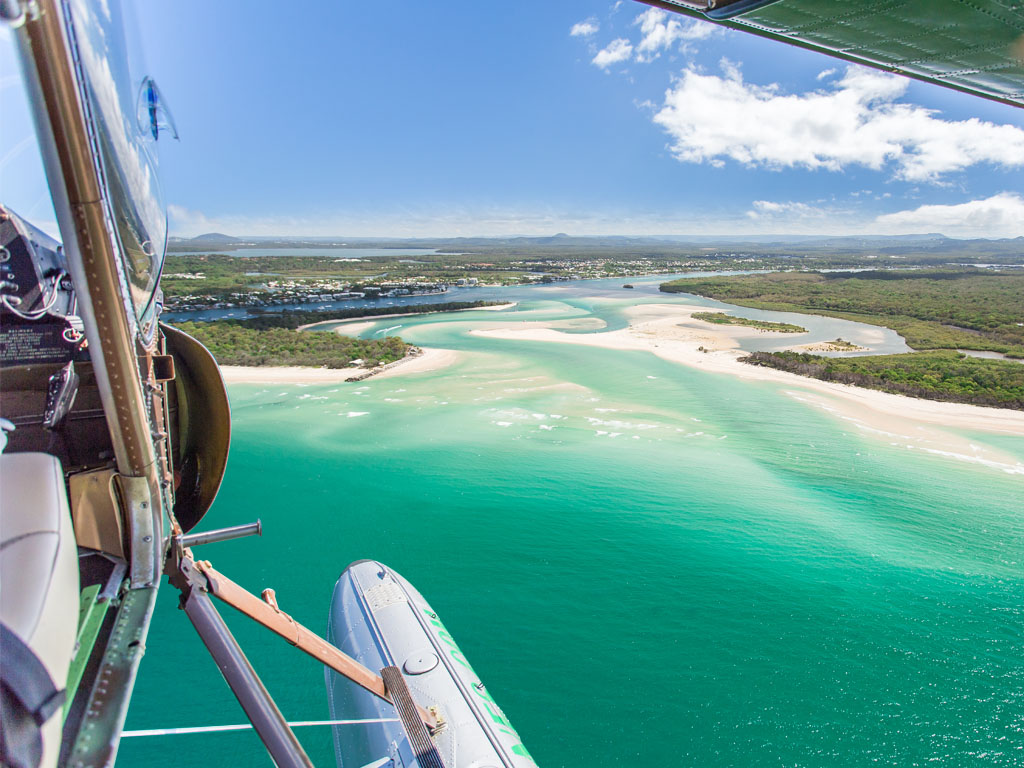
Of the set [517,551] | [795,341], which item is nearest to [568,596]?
[517,551]

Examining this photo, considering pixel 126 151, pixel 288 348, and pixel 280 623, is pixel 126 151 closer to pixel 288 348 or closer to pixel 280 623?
pixel 280 623

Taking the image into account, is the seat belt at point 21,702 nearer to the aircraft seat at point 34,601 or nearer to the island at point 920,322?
the aircraft seat at point 34,601

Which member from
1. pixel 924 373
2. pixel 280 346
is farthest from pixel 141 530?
pixel 924 373

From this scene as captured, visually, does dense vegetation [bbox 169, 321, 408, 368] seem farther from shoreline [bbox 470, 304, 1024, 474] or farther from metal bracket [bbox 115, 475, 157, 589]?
metal bracket [bbox 115, 475, 157, 589]

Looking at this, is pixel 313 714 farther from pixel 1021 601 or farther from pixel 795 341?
pixel 795 341

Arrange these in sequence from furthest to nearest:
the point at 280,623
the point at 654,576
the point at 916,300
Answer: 1. the point at 916,300
2. the point at 654,576
3. the point at 280,623

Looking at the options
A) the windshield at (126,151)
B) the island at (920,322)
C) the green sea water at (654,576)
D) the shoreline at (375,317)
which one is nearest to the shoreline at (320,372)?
the green sea water at (654,576)

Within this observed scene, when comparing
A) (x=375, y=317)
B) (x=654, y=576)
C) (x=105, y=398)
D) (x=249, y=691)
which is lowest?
(x=654, y=576)

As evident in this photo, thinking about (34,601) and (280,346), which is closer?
(34,601)
